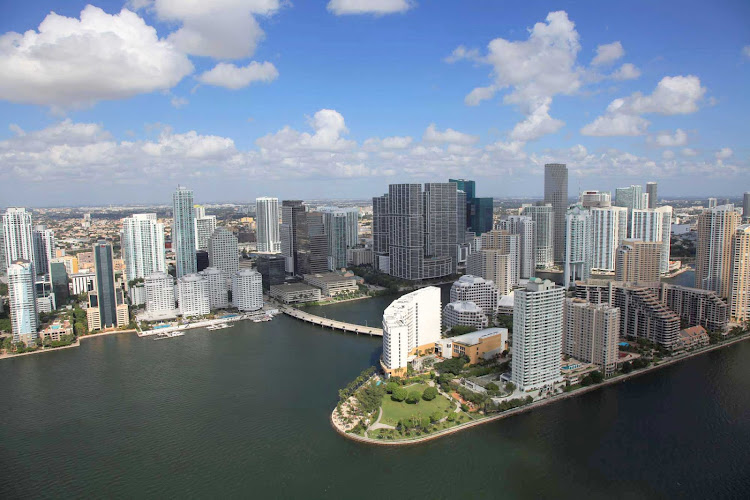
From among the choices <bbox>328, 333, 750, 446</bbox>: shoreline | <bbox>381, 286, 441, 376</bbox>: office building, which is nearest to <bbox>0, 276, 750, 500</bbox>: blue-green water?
<bbox>328, 333, 750, 446</bbox>: shoreline

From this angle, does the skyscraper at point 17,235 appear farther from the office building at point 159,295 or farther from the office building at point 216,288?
Result: the office building at point 216,288

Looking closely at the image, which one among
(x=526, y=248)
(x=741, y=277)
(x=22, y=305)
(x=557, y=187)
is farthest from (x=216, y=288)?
(x=557, y=187)

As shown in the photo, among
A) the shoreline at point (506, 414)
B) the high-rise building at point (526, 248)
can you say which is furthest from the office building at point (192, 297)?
the high-rise building at point (526, 248)

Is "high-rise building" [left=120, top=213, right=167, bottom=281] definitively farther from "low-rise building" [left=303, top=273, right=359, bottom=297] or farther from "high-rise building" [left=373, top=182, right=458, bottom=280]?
"high-rise building" [left=373, top=182, right=458, bottom=280]

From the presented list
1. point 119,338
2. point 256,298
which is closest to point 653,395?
point 256,298

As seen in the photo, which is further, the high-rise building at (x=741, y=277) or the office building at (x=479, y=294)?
the office building at (x=479, y=294)

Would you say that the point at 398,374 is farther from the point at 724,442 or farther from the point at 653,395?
the point at 724,442
